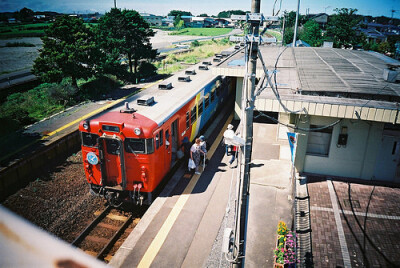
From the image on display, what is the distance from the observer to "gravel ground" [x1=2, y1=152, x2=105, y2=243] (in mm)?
9898

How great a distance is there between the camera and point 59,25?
1980 centimetres

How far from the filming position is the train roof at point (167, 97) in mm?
10742

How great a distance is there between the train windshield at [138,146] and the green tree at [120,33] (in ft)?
→ 57.8

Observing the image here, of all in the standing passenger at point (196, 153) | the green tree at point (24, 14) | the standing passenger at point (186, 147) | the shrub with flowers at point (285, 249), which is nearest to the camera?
the shrub with flowers at point (285, 249)

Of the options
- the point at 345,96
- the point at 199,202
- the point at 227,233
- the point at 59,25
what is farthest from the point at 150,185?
the point at 59,25

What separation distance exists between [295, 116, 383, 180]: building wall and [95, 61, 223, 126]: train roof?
194 inches

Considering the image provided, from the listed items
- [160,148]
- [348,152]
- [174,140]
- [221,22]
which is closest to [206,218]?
[160,148]

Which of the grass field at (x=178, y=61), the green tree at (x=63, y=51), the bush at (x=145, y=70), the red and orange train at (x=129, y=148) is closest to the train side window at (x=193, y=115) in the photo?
the red and orange train at (x=129, y=148)

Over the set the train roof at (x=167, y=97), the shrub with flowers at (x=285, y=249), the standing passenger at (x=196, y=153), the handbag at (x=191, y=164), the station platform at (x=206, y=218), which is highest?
the train roof at (x=167, y=97)

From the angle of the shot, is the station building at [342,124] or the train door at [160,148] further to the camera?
the train door at [160,148]

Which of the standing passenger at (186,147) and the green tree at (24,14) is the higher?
the green tree at (24,14)

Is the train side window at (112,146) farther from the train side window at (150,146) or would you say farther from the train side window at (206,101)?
the train side window at (206,101)

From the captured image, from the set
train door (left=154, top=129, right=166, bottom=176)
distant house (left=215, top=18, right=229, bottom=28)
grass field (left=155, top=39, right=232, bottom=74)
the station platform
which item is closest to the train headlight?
train door (left=154, top=129, right=166, bottom=176)

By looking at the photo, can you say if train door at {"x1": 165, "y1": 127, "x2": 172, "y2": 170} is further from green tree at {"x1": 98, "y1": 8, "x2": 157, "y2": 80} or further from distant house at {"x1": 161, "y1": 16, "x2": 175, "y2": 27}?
distant house at {"x1": 161, "y1": 16, "x2": 175, "y2": 27}
